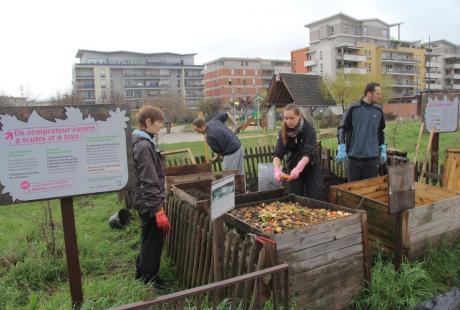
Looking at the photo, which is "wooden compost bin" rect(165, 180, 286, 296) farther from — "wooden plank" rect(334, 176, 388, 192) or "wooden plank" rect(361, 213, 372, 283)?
"wooden plank" rect(361, 213, 372, 283)

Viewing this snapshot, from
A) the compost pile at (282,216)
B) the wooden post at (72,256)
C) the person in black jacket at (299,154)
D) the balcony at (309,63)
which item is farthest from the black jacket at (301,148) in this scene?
the balcony at (309,63)

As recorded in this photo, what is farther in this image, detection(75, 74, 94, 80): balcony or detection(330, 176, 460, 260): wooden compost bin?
detection(75, 74, 94, 80): balcony

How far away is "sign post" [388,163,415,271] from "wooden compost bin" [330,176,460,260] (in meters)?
0.11

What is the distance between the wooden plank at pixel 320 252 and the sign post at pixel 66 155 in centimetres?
131

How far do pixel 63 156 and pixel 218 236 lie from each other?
1.23 metres

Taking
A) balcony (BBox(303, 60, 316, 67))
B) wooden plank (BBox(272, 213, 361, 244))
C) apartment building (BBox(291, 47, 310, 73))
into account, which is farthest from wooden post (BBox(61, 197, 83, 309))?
apartment building (BBox(291, 47, 310, 73))

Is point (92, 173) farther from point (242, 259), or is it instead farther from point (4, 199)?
point (242, 259)

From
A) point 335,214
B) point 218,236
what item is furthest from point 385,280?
point 218,236

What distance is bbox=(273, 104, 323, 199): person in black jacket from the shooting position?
4.08 meters

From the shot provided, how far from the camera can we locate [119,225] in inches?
219

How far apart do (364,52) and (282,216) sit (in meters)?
76.1

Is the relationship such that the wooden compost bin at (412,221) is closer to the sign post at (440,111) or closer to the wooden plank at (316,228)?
the wooden plank at (316,228)

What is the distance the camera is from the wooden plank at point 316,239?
2.65 meters

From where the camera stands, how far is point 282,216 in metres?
3.31
